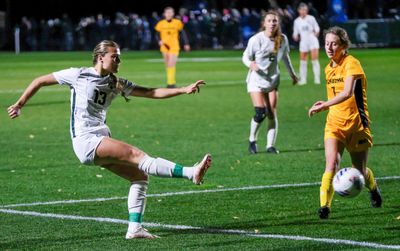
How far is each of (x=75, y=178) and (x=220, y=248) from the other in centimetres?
557

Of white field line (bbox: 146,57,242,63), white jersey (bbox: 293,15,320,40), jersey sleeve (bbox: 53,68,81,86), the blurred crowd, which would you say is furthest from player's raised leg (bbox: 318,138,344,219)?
the blurred crowd

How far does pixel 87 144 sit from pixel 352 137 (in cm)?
284

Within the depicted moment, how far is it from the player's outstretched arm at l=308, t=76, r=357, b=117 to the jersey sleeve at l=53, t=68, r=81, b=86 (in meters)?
2.24

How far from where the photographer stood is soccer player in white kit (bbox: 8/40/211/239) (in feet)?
32.6

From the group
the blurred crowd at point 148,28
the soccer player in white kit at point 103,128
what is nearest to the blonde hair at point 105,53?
the soccer player in white kit at point 103,128

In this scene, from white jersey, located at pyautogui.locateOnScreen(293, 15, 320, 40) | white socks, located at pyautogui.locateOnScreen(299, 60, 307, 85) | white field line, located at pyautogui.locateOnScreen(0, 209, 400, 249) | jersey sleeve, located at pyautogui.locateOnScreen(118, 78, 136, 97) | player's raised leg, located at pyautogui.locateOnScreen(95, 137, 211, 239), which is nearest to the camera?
white field line, located at pyautogui.locateOnScreen(0, 209, 400, 249)

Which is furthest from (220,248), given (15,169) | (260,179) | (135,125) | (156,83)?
(156,83)

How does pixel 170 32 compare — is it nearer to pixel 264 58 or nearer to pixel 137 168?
pixel 264 58

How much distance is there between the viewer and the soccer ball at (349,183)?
34.3ft

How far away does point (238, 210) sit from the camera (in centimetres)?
1191

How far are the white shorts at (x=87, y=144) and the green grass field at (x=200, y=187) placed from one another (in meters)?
0.75

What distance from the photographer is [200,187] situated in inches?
547

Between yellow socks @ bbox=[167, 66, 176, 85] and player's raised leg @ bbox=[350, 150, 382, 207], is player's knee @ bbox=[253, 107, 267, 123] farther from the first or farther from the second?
yellow socks @ bbox=[167, 66, 176, 85]

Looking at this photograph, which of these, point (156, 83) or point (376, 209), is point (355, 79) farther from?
point (156, 83)
